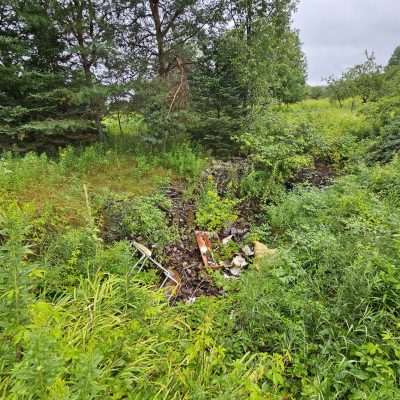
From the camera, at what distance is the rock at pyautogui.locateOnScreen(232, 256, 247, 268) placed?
3230 millimetres

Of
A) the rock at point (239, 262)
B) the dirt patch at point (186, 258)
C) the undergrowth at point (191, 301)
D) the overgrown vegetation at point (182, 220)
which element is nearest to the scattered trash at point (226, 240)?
the overgrown vegetation at point (182, 220)

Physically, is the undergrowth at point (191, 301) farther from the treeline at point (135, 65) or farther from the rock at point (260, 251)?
the treeline at point (135, 65)

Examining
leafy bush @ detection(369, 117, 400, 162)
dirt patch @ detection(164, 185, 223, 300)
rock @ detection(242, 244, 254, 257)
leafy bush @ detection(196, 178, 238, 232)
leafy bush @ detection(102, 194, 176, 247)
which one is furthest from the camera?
leafy bush @ detection(369, 117, 400, 162)

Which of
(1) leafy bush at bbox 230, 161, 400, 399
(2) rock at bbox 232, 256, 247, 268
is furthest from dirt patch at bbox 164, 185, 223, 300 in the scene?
(1) leafy bush at bbox 230, 161, 400, 399

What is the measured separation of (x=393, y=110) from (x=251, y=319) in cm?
686

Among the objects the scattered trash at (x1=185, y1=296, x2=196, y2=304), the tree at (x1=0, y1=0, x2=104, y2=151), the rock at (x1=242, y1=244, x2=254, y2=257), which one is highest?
the tree at (x1=0, y1=0, x2=104, y2=151)

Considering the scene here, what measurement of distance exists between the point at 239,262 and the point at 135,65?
416 centimetres

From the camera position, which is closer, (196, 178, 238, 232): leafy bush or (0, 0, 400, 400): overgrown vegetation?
(0, 0, 400, 400): overgrown vegetation

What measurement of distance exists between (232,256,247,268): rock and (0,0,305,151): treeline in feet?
8.86

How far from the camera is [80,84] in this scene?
483 centimetres

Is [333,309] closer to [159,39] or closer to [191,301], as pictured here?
[191,301]

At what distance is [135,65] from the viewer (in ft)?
16.1

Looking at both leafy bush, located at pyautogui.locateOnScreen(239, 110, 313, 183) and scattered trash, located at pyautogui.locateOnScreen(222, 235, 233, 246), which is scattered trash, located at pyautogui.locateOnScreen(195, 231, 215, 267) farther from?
leafy bush, located at pyautogui.locateOnScreen(239, 110, 313, 183)

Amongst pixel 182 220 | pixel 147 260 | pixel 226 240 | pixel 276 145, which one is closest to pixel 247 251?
pixel 226 240
